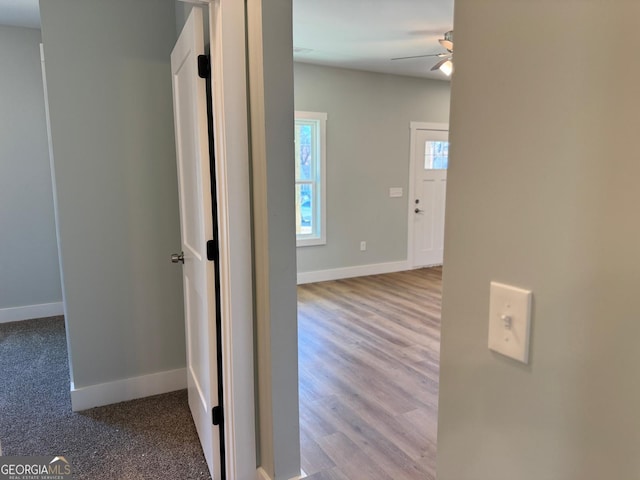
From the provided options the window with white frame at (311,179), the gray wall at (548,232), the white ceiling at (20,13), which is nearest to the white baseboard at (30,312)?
the white ceiling at (20,13)

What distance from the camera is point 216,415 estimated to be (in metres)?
1.81

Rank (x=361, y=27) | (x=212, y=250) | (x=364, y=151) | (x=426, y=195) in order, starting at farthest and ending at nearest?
(x=426, y=195), (x=364, y=151), (x=361, y=27), (x=212, y=250)

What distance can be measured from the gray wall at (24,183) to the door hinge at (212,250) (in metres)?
3.05

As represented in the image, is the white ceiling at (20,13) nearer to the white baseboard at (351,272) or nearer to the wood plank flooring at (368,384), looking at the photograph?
the wood plank flooring at (368,384)

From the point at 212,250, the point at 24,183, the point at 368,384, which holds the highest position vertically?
the point at 24,183

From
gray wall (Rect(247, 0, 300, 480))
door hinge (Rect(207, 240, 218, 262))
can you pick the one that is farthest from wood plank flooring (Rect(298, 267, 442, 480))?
door hinge (Rect(207, 240, 218, 262))

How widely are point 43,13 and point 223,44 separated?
137 centimetres

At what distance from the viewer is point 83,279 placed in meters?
2.45

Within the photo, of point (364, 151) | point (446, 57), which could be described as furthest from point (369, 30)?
point (364, 151)

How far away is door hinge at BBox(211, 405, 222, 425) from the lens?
181cm

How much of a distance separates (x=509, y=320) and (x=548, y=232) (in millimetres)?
151

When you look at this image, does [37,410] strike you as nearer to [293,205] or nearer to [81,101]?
[81,101]

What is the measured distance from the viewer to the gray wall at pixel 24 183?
369cm

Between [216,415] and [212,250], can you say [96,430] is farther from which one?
[212,250]
